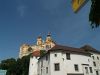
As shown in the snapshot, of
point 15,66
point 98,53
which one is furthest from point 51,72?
point 15,66

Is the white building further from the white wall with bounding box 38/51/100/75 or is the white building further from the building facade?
the building facade

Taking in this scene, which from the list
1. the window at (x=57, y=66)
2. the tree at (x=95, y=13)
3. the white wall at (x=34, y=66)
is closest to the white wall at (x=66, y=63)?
the window at (x=57, y=66)

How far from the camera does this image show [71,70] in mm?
44281

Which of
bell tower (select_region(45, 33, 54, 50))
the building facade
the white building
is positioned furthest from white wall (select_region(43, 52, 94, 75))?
the building facade

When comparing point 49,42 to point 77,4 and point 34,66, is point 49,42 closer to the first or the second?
point 34,66

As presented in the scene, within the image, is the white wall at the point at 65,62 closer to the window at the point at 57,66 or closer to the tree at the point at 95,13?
the window at the point at 57,66

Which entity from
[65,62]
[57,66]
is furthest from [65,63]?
[57,66]

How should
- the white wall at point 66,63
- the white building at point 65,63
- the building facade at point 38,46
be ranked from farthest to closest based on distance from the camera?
the building facade at point 38,46, the white building at point 65,63, the white wall at point 66,63

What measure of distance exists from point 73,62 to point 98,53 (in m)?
15.6

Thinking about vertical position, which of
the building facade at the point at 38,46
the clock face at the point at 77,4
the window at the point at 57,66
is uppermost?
the building facade at the point at 38,46

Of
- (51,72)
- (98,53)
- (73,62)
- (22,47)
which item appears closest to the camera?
(51,72)

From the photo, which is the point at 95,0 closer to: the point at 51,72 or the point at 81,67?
the point at 51,72

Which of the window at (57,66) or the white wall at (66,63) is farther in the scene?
the white wall at (66,63)

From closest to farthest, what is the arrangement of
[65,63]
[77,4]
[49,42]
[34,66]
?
[77,4] < [65,63] < [34,66] < [49,42]
